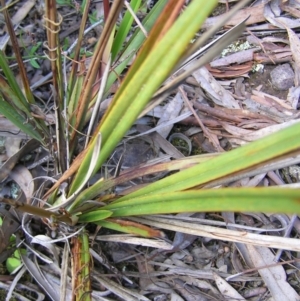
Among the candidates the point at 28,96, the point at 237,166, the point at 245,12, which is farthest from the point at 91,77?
the point at 245,12

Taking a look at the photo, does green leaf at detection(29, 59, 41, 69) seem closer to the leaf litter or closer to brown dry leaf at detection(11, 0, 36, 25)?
the leaf litter

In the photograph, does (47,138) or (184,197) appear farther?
(47,138)

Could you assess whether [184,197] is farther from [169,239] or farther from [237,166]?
[169,239]

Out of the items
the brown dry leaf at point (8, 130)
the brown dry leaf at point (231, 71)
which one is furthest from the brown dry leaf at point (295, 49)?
the brown dry leaf at point (8, 130)

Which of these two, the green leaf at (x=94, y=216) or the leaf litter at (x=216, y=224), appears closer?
the green leaf at (x=94, y=216)

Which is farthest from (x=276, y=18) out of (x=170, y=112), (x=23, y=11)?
(x=23, y=11)

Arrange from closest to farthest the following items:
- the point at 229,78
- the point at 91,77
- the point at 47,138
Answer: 1. the point at 91,77
2. the point at 47,138
3. the point at 229,78

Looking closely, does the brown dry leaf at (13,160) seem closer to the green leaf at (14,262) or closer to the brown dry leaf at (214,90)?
the green leaf at (14,262)
